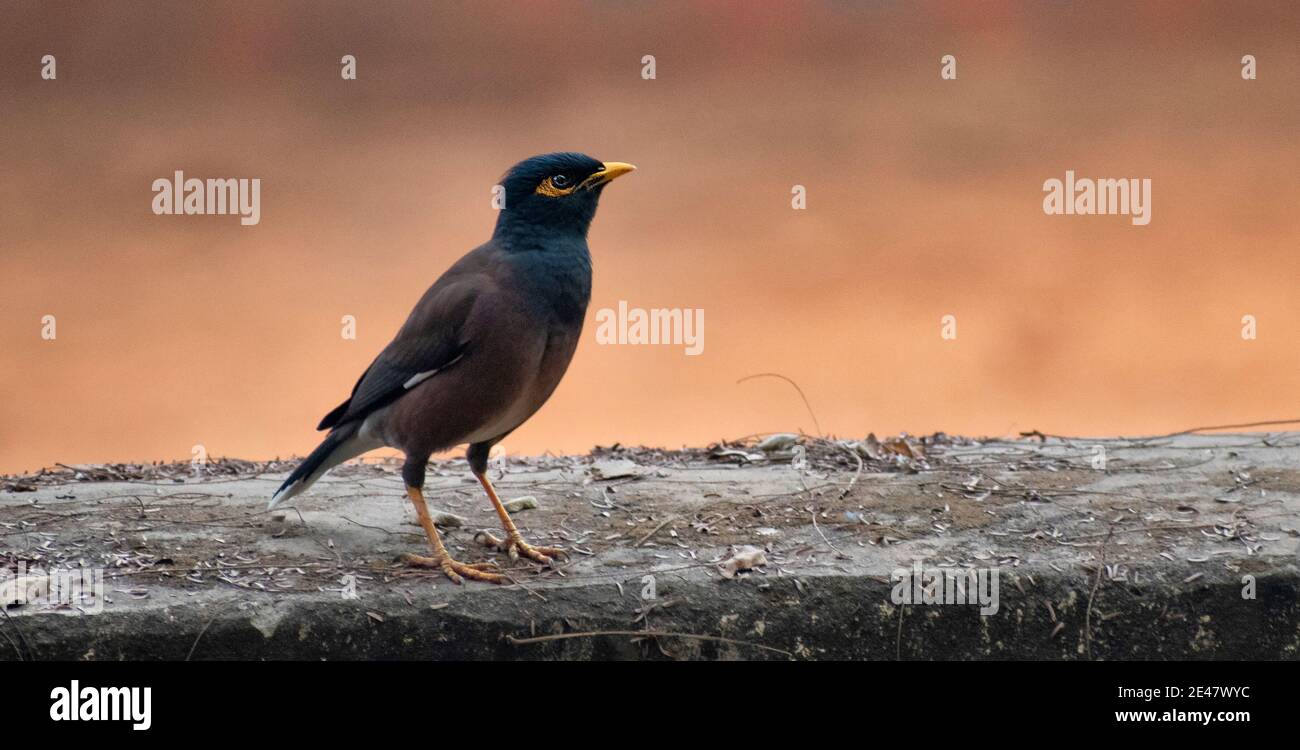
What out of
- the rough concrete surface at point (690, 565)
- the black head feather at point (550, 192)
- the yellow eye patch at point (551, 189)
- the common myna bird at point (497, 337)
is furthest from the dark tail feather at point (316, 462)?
the yellow eye patch at point (551, 189)

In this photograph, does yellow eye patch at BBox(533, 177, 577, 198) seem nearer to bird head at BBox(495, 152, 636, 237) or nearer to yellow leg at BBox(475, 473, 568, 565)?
bird head at BBox(495, 152, 636, 237)

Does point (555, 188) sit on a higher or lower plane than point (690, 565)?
higher

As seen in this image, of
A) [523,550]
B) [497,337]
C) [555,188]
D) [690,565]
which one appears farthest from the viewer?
[523,550]

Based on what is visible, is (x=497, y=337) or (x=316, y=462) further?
(x=316, y=462)

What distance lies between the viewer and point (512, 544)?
18.4 feet

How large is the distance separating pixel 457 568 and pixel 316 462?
981 mm

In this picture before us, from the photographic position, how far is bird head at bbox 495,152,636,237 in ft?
17.7

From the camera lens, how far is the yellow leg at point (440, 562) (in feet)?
17.0

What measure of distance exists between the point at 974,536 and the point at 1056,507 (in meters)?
0.68

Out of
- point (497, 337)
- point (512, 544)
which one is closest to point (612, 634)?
point (512, 544)

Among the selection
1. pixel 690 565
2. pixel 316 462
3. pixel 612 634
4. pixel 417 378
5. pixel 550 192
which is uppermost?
pixel 550 192

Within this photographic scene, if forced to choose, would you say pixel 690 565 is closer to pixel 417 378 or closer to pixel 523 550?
pixel 523 550

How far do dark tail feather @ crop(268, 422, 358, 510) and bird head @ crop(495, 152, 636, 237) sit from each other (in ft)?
4.13

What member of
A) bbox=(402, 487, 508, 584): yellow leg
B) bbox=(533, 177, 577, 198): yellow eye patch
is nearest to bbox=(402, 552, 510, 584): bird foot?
bbox=(402, 487, 508, 584): yellow leg
